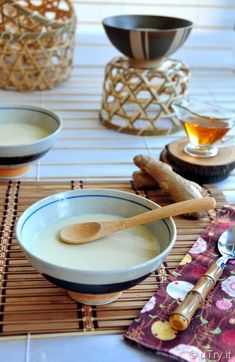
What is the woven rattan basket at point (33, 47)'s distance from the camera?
1.27 m

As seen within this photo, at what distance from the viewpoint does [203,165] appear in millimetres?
937

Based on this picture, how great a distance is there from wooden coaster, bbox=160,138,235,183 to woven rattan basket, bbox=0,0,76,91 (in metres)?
0.49

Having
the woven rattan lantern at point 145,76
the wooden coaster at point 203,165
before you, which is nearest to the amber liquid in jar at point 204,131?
the wooden coaster at point 203,165

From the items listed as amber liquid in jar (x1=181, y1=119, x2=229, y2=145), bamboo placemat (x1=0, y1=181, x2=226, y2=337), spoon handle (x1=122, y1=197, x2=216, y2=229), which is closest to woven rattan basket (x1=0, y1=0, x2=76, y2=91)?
amber liquid in jar (x1=181, y1=119, x2=229, y2=145)

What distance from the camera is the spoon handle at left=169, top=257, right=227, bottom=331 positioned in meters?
0.57

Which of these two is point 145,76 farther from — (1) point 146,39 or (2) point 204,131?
(2) point 204,131

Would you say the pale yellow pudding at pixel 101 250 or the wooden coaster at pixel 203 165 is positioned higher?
the pale yellow pudding at pixel 101 250

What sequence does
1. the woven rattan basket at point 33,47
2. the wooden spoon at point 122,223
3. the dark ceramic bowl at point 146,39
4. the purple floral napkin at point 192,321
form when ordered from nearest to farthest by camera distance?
the purple floral napkin at point 192,321
the wooden spoon at point 122,223
the dark ceramic bowl at point 146,39
the woven rattan basket at point 33,47

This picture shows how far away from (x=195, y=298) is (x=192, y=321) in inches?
1.0

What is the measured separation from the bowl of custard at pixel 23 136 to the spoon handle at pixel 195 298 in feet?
1.19

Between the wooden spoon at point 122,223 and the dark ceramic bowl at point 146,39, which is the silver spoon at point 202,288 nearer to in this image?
the wooden spoon at point 122,223

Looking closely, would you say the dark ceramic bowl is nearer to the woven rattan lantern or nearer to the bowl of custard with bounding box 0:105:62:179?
the woven rattan lantern

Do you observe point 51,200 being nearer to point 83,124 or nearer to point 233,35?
point 83,124

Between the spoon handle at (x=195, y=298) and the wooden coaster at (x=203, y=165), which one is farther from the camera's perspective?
the wooden coaster at (x=203, y=165)
